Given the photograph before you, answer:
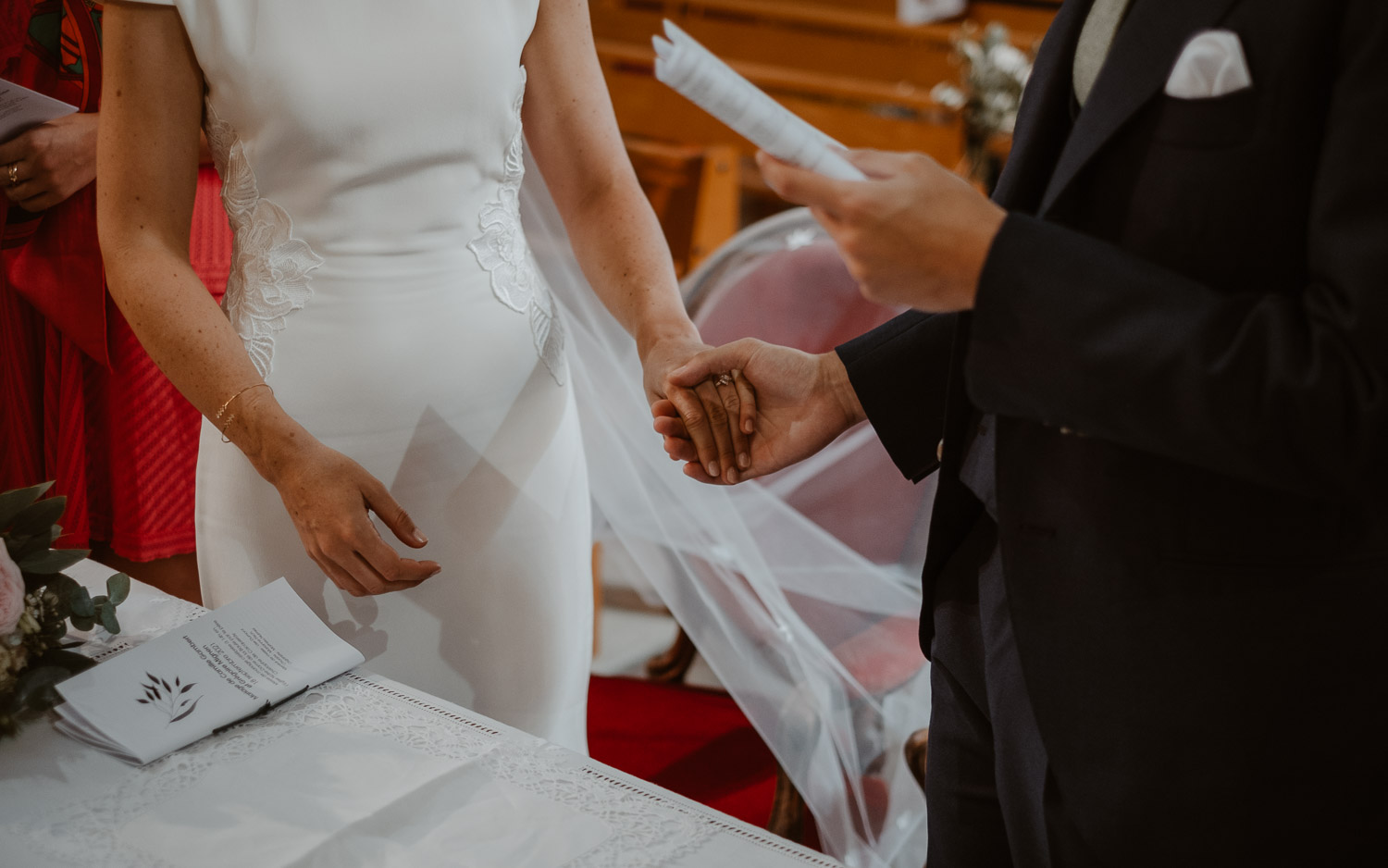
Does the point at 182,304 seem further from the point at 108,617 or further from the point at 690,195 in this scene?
the point at 690,195

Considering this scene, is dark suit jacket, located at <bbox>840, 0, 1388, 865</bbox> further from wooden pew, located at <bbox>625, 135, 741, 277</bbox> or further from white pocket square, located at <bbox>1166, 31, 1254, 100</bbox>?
wooden pew, located at <bbox>625, 135, 741, 277</bbox>

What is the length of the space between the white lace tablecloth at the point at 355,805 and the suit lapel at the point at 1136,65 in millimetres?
624

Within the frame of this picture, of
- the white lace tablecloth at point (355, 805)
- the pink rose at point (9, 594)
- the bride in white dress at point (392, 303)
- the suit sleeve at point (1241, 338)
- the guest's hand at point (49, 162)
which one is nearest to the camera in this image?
the suit sleeve at point (1241, 338)

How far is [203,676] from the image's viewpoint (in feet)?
3.75

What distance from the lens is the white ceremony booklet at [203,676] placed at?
1.07 meters

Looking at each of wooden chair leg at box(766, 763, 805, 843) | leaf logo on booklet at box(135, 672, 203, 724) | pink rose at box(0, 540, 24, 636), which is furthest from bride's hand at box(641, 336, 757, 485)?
wooden chair leg at box(766, 763, 805, 843)

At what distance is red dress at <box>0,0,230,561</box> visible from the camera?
5.60 feet

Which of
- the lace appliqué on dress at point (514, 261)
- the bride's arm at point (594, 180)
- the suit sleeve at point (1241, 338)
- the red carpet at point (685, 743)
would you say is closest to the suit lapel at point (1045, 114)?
the suit sleeve at point (1241, 338)

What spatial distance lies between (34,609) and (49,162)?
84 centimetres

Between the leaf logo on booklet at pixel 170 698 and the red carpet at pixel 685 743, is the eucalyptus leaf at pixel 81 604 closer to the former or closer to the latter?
the leaf logo on booklet at pixel 170 698

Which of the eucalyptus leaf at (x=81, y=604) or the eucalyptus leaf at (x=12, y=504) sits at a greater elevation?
the eucalyptus leaf at (x=12, y=504)

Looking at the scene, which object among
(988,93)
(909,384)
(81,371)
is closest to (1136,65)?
(909,384)

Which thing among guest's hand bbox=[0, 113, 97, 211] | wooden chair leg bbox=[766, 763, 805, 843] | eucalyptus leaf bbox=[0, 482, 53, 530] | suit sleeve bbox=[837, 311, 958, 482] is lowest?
wooden chair leg bbox=[766, 763, 805, 843]

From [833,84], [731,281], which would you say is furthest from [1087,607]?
[833,84]
